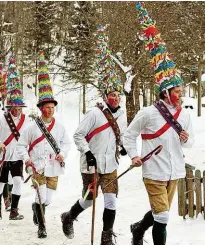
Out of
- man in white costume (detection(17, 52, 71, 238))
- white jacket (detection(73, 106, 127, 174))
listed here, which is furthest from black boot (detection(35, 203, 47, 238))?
white jacket (detection(73, 106, 127, 174))

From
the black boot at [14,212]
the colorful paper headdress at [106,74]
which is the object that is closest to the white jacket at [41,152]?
the colorful paper headdress at [106,74]

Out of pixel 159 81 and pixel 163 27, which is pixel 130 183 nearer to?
pixel 159 81

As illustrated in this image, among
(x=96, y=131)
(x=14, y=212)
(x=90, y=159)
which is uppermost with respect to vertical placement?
(x=96, y=131)

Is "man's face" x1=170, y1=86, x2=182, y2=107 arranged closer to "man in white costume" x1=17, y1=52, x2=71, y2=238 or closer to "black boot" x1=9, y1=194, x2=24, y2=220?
"man in white costume" x1=17, y1=52, x2=71, y2=238

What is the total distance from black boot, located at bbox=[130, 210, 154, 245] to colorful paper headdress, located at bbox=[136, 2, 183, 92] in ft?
4.98

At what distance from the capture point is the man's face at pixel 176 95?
5051 millimetres

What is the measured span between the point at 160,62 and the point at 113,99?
1040 millimetres

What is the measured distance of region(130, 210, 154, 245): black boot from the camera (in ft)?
18.1

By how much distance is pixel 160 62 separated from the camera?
17.3 feet

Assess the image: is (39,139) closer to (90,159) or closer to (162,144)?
(90,159)

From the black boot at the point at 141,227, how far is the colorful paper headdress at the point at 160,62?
152cm

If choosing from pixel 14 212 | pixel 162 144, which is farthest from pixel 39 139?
pixel 162 144

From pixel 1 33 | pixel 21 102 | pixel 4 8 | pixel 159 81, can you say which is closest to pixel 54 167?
pixel 21 102

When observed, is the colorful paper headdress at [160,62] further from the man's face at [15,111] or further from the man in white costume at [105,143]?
the man's face at [15,111]
